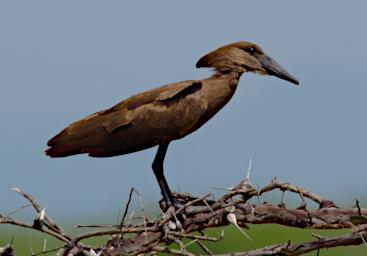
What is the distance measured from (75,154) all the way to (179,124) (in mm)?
989

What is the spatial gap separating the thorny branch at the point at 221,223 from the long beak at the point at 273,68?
6.67 feet

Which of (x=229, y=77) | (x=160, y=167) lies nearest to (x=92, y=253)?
(x=160, y=167)

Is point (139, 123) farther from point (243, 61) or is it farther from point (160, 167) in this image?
point (243, 61)

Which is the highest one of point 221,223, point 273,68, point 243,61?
point 243,61

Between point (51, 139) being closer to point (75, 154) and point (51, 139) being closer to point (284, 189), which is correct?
point (75, 154)

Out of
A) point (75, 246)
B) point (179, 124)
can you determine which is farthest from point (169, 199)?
point (75, 246)

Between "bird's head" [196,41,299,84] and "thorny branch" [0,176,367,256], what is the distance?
1.89 metres

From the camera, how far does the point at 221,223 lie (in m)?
8.78

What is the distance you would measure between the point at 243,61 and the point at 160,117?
985 millimetres

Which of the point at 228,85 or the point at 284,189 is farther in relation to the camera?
the point at 228,85

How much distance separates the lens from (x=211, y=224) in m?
8.80

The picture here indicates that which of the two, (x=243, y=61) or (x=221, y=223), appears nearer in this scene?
(x=221, y=223)

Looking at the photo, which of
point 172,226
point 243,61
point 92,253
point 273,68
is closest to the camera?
point 92,253

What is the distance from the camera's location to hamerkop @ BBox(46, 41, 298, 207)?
9.95 m
